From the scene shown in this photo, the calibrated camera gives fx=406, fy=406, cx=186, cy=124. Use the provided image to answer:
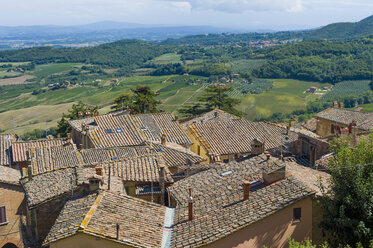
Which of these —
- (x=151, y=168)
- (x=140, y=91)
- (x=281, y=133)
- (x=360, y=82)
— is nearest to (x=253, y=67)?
(x=360, y=82)

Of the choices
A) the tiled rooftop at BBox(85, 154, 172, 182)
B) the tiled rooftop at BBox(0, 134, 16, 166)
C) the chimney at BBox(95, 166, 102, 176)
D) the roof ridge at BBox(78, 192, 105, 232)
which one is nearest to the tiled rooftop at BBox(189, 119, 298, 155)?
the tiled rooftop at BBox(85, 154, 172, 182)

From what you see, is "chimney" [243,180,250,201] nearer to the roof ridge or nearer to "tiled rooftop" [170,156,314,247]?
"tiled rooftop" [170,156,314,247]

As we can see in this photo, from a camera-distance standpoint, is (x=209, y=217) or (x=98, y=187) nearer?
(x=209, y=217)

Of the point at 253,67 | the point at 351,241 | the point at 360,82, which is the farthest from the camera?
the point at 253,67

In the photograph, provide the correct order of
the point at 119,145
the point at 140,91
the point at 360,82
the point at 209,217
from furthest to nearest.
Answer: the point at 360,82 < the point at 140,91 < the point at 119,145 < the point at 209,217

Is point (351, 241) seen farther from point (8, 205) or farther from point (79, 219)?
point (8, 205)

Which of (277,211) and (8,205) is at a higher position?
(277,211)
